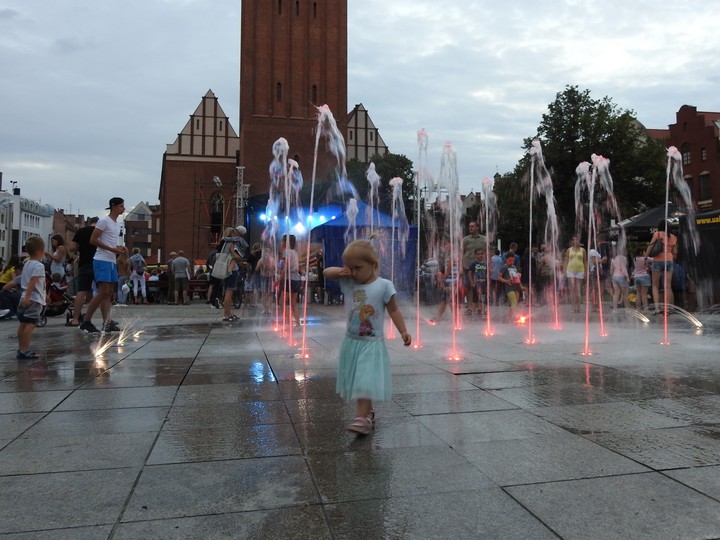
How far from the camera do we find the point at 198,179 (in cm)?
5697

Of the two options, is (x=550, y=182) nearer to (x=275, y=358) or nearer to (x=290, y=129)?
(x=290, y=129)

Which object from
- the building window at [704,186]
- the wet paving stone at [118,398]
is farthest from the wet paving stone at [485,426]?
the building window at [704,186]

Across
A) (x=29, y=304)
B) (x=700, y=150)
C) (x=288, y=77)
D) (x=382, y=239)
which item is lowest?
(x=29, y=304)

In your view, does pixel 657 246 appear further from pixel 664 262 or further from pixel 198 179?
pixel 198 179

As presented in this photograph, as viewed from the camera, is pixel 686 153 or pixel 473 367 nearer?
pixel 473 367

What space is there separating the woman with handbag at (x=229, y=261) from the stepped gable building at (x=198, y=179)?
144 feet

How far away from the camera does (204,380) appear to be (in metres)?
5.18

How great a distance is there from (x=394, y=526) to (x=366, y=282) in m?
1.83

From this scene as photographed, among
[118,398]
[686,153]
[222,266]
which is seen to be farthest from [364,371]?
[686,153]

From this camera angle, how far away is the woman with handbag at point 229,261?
36.1 feet

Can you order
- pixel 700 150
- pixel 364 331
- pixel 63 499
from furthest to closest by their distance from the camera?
pixel 700 150 < pixel 364 331 < pixel 63 499

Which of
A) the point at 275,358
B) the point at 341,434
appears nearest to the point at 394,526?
the point at 341,434

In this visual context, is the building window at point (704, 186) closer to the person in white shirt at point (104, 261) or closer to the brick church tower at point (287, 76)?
the brick church tower at point (287, 76)

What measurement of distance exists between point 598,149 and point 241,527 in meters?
41.0
